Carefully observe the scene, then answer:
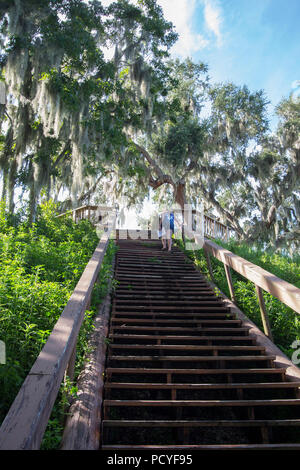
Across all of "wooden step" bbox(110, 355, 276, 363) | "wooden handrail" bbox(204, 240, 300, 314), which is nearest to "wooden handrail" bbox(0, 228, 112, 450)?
"wooden step" bbox(110, 355, 276, 363)

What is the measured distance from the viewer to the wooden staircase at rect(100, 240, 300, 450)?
272 cm

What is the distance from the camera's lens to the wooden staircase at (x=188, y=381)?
2719 mm

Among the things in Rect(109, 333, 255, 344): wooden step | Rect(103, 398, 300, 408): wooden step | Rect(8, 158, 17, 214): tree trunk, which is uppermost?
Rect(8, 158, 17, 214): tree trunk

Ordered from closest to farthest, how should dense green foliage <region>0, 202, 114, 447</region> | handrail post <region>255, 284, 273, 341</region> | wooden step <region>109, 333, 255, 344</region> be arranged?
dense green foliage <region>0, 202, 114, 447</region> < wooden step <region>109, 333, 255, 344</region> < handrail post <region>255, 284, 273, 341</region>

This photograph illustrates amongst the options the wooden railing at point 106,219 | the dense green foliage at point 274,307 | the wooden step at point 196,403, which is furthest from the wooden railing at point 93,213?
the wooden step at point 196,403

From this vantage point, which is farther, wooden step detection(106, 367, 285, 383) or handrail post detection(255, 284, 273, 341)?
handrail post detection(255, 284, 273, 341)

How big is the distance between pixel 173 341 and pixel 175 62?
63.8ft

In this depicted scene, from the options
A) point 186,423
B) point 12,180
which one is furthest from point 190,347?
point 12,180

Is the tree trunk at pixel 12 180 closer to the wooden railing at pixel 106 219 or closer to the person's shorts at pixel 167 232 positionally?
the wooden railing at pixel 106 219

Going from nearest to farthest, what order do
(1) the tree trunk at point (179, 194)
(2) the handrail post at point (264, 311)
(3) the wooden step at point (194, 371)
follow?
(3) the wooden step at point (194, 371) < (2) the handrail post at point (264, 311) < (1) the tree trunk at point (179, 194)

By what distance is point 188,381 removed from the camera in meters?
3.70

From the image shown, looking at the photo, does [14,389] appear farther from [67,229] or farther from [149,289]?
[67,229]

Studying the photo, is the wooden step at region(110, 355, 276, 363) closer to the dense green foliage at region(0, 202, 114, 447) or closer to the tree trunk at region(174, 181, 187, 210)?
the dense green foliage at region(0, 202, 114, 447)

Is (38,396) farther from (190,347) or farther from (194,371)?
(190,347)
